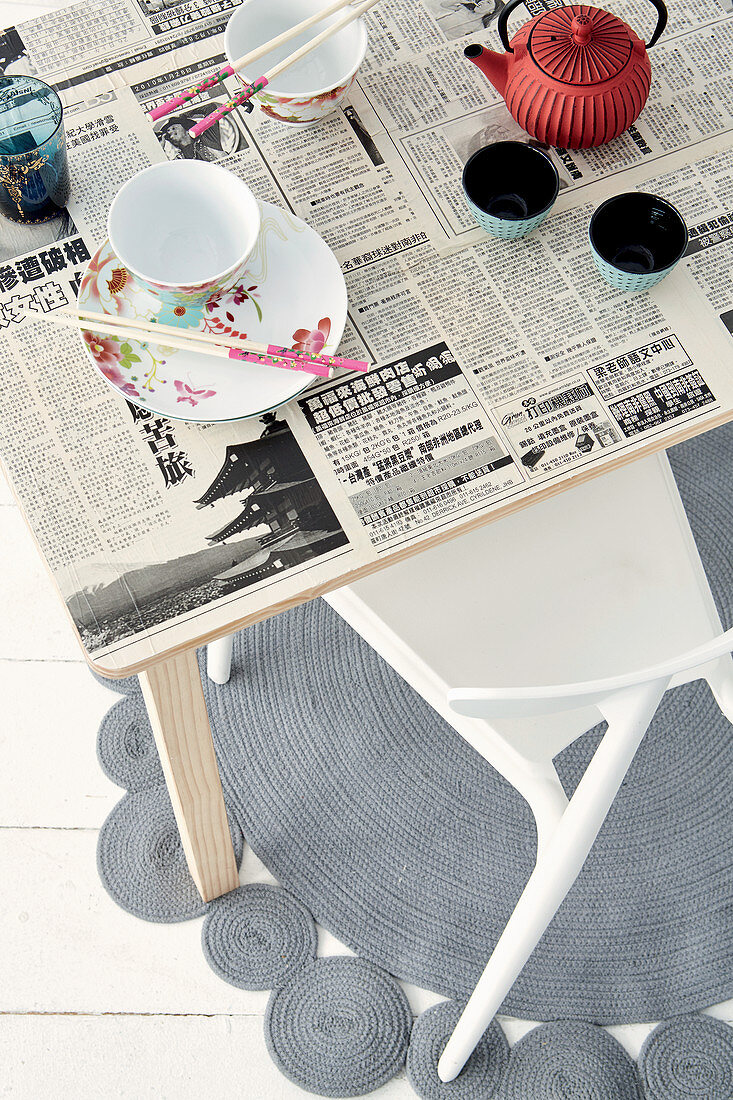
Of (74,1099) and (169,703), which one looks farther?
(74,1099)

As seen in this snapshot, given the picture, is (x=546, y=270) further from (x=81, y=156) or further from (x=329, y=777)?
(x=329, y=777)

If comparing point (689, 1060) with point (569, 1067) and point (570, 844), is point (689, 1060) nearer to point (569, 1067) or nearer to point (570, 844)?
point (569, 1067)

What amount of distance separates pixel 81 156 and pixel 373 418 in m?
0.38

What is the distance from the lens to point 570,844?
86 centimetres

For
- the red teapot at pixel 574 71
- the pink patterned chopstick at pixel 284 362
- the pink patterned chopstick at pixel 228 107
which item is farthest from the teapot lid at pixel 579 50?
the pink patterned chopstick at pixel 284 362

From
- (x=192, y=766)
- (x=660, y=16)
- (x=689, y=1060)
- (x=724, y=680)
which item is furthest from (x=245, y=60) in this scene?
(x=689, y=1060)

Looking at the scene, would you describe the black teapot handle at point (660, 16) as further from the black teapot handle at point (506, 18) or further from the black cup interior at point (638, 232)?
the black cup interior at point (638, 232)

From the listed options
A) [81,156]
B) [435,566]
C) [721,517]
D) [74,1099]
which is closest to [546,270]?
[435,566]

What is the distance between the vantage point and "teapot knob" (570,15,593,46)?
34.7 inches

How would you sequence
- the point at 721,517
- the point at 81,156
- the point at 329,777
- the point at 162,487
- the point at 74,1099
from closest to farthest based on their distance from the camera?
the point at 162,487 < the point at 81,156 < the point at 74,1099 < the point at 329,777 < the point at 721,517

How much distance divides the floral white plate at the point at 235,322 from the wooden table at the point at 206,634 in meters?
0.13

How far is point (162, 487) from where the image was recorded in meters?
0.81

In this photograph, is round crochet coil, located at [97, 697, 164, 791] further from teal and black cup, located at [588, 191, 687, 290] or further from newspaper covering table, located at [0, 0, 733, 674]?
teal and black cup, located at [588, 191, 687, 290]

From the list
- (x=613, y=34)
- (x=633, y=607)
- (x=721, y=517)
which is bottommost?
(x=721, y=517)
